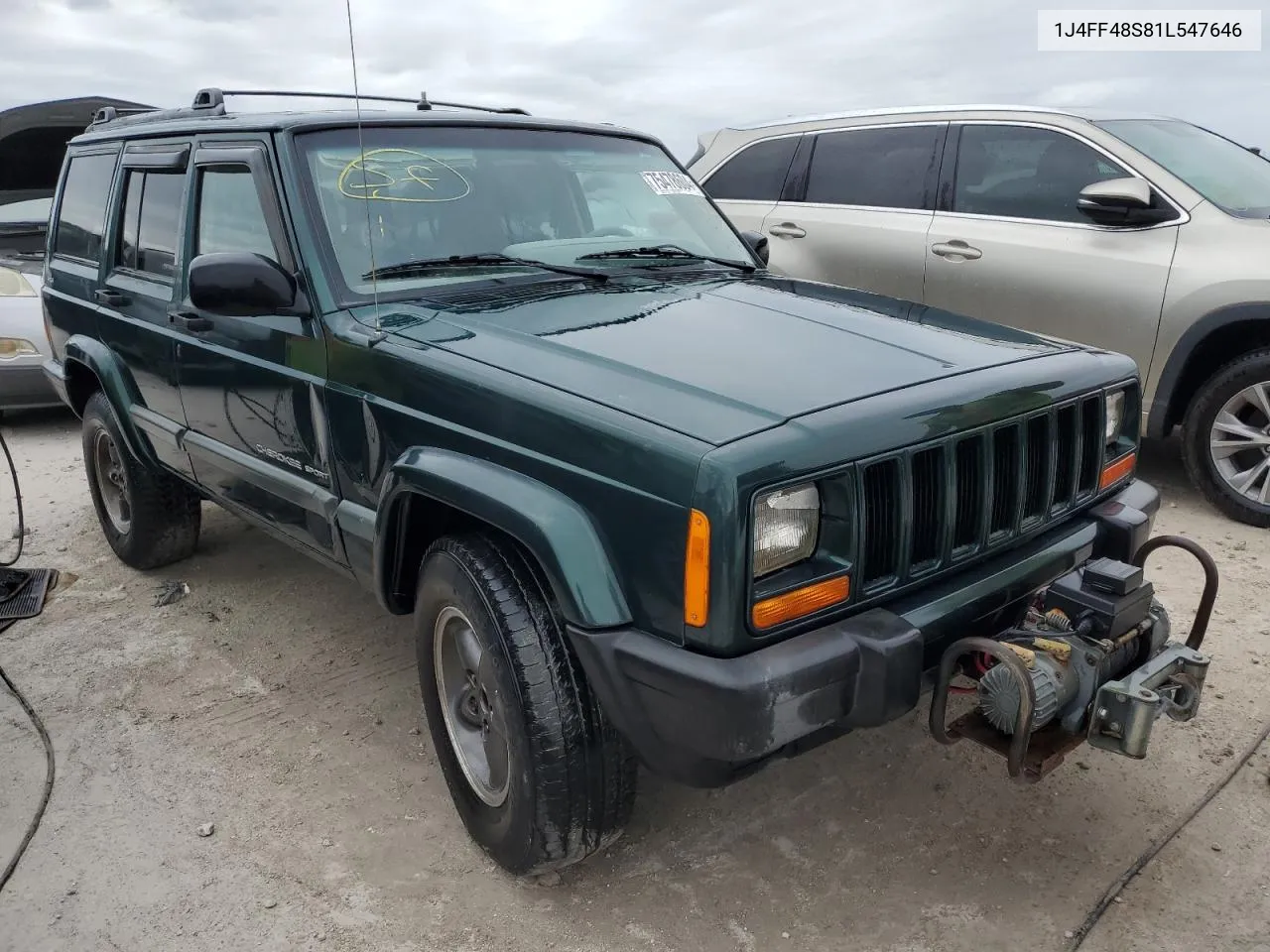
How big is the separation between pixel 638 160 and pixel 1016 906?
8.84ft

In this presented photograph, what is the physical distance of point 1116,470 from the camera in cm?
278

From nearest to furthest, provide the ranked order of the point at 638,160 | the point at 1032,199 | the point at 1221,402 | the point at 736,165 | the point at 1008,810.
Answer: the point at 1008,810 → the point at 638,160 → the point at 1221,402 → the point at 1032,199 → the point at 736,165

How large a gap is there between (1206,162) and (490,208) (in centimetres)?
396

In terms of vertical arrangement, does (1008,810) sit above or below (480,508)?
below

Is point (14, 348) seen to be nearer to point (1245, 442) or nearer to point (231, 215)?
point (231, 215)

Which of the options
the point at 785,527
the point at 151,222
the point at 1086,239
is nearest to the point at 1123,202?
the point at 1086,239

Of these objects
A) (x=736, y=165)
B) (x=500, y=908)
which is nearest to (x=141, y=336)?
(x=500, y=908)

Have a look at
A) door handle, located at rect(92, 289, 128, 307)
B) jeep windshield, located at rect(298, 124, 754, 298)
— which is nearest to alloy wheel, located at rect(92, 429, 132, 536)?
door handle, located at rect(92, 289, 128, 307)

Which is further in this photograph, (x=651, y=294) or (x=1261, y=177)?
(x=1261, y=177)

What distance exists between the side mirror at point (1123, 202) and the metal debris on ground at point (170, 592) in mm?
4537

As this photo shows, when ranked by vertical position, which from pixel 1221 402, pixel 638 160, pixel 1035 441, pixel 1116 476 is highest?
pixel 638 160

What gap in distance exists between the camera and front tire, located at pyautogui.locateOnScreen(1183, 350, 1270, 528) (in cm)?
459

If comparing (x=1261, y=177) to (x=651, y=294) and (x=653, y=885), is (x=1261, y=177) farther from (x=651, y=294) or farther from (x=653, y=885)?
(x=653, y=885)

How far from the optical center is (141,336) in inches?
151
